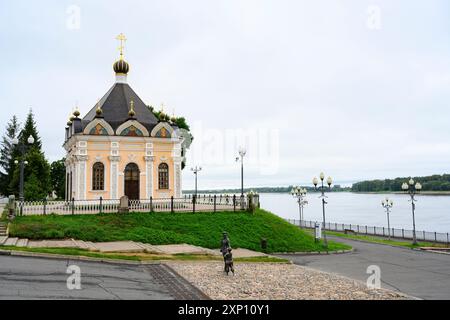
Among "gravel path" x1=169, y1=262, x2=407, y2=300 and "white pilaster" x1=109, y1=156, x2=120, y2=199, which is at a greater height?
"white pilaster" x1=109, y1=156, x2=120, y2=199

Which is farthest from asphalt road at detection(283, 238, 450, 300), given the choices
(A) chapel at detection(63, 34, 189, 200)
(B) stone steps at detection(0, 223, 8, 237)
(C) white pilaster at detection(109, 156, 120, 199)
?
(B) stone steps at detection(0, 223, 8, 237)

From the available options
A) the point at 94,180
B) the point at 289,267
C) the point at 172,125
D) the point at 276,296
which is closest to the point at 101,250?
the point at 289,267

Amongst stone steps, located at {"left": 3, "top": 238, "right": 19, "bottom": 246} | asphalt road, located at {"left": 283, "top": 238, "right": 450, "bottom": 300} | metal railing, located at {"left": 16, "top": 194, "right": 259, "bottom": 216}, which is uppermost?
metal railing, located at {"left": 16, "top": 194, "right": 259, "bottom": 216}

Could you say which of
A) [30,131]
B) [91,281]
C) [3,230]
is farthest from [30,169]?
[91,281]

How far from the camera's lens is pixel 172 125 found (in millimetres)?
31547

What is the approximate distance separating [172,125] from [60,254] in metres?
18.6

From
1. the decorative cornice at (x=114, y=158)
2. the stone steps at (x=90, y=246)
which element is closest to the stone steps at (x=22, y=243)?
the stone steps at (x=90, y=246)

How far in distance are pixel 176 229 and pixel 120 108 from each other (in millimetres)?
12560

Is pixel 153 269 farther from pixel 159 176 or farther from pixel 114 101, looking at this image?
A: pixel 114 101

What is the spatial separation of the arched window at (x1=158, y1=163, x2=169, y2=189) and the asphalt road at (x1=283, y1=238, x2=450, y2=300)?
11.6m

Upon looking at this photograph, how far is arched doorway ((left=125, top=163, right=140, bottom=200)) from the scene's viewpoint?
28266 mm

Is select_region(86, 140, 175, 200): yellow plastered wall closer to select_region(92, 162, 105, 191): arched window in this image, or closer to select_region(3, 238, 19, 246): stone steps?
select_region(92, 162, 105, 191): arched window

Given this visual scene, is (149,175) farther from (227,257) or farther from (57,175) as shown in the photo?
(57,175)
